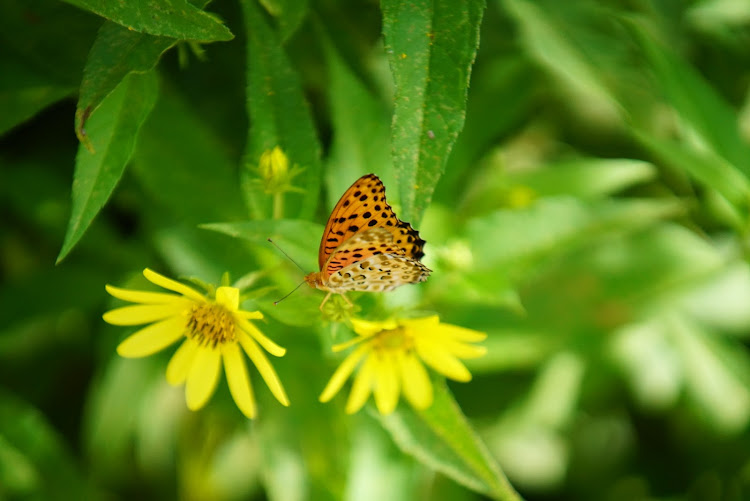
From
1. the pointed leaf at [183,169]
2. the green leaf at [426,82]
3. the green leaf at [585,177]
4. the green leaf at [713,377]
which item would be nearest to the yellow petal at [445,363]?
the green leaf at [426,82]

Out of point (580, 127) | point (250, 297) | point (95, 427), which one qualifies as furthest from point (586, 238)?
point (95, 427)

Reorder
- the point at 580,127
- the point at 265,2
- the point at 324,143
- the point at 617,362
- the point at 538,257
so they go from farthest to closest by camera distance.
A: 1. the point at 580,127
2. the point at 617,362
3. the point at 324,143
4. the point at 538,257
5. the point at 265,2

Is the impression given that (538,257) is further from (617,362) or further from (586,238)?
(617,362)

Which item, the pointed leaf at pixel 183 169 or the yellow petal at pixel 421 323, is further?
the pointed leaf at pixel 183 169

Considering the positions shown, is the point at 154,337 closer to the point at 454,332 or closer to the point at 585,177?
the point at 454,332

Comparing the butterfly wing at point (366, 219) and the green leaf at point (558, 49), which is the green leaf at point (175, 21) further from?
the green leaf at point (558, 49)

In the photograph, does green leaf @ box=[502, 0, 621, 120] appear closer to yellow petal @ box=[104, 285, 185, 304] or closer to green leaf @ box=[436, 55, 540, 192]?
green leaf @ box=[436, 55, 540, 192]
